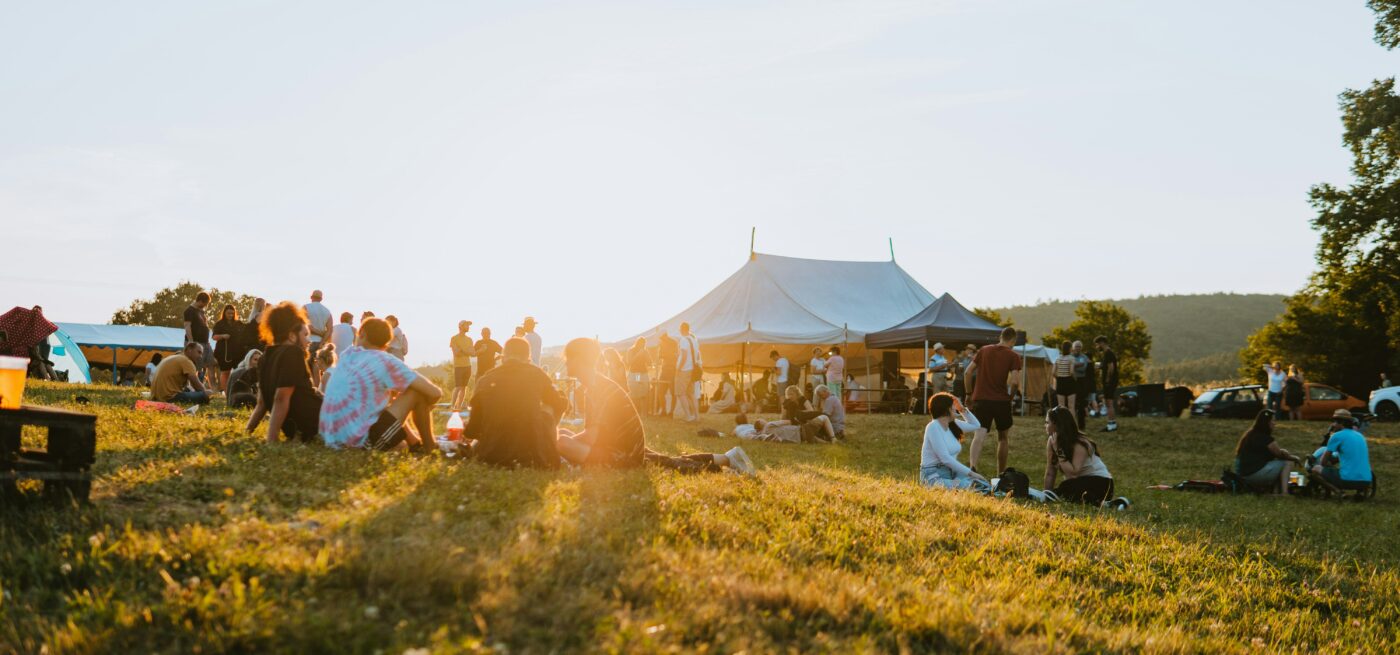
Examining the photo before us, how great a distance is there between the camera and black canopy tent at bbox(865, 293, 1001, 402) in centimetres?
2041

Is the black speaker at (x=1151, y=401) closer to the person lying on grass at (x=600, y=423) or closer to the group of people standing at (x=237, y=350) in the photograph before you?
the group of people standing at (x=237, y=350)

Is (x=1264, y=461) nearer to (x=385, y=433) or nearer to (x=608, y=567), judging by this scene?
(x=385, y=433)

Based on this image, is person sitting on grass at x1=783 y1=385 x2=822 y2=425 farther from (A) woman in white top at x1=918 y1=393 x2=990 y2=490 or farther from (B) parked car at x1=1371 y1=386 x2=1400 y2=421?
(B) parked car at x1=1371 y1=386 x2=1400 y2=421

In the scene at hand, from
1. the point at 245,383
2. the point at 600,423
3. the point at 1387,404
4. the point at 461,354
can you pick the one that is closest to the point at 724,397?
the point at 461,354

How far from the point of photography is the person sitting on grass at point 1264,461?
36.4 feet

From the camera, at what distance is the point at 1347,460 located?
11195 millimetres

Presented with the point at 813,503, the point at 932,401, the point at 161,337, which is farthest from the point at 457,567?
the point at 161,337

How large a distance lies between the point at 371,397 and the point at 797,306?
61.4ft

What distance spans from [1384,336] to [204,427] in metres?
44.7

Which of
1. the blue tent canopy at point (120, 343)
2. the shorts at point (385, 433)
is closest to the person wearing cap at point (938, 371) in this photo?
the shorts at point (385, 433)

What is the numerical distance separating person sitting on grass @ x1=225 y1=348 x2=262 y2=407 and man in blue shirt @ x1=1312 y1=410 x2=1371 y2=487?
42.6 feet

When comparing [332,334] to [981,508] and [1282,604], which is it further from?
[1282,604]

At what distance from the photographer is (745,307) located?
82.9 feet

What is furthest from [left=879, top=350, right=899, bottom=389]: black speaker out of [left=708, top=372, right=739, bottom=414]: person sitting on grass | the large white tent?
[left=708, top=372, right=739, bottom=414]: person sitting on grass
